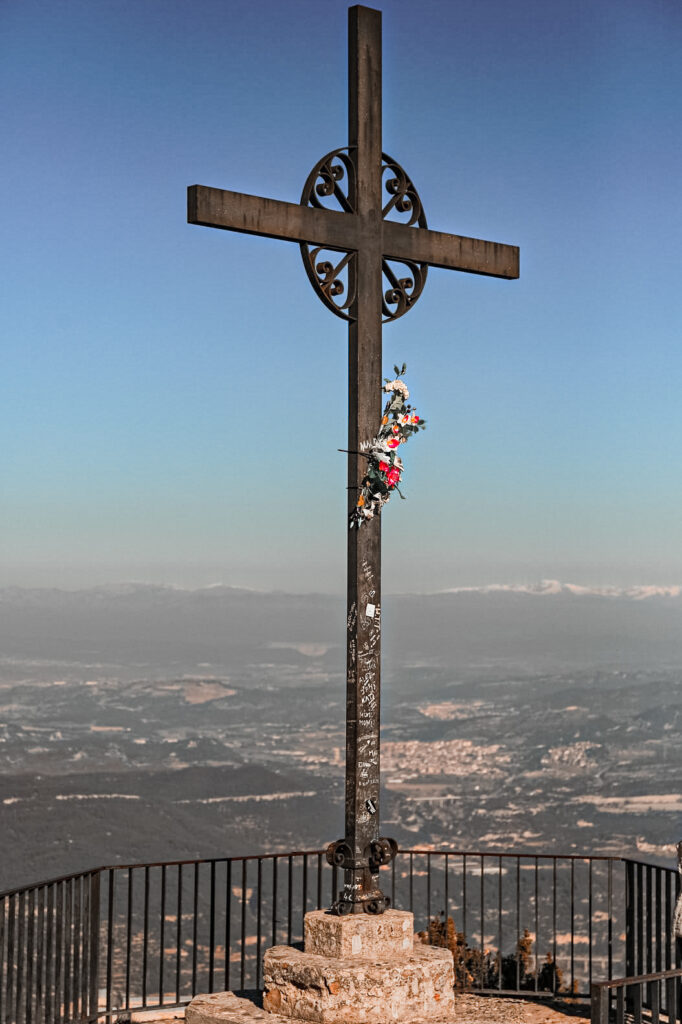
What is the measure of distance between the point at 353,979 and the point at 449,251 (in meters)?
4.58

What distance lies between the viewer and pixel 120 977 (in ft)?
69.3

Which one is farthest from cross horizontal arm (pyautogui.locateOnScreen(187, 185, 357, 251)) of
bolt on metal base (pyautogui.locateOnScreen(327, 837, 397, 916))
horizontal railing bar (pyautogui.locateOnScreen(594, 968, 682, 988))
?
horizontal railing bar (pyautogui.locateOnScreen(594, 968, 682, 988))

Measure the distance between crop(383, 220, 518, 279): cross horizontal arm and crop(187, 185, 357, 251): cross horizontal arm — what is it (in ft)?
1.08

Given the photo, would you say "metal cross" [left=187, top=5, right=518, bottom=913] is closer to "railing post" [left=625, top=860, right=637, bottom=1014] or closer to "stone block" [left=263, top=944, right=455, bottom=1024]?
"stone block" [left=263, top=944, right=455, bottom=1024]

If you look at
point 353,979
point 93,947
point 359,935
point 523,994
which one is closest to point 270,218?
point 359,935

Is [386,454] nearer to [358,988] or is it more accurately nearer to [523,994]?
[358,988]

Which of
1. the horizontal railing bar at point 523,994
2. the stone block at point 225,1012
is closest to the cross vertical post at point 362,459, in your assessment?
the stone block at point 225,1012

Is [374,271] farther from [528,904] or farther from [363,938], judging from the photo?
[528,904]

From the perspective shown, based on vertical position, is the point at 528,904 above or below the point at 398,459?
below

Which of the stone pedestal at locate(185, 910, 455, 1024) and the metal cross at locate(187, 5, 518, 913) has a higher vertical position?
the metal cross at locate(187, 5, 518, 913)

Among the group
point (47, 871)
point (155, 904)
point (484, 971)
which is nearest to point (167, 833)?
point (47, 871)

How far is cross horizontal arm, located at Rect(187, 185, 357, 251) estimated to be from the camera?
736 centimetres

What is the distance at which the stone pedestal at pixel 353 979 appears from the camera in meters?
7.21

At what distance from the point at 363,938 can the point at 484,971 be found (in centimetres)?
234
